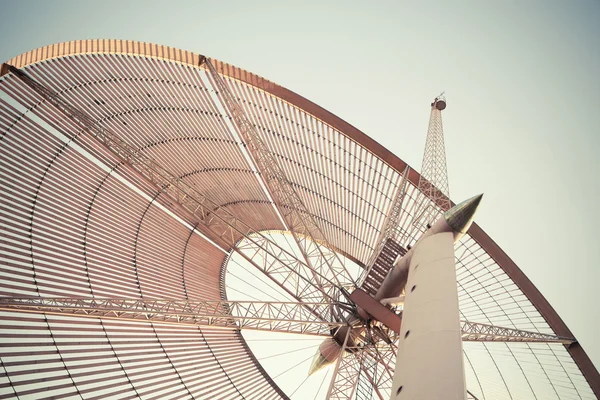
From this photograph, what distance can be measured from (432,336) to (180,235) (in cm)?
1802

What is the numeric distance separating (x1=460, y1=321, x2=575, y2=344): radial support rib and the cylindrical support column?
8642 millimetres

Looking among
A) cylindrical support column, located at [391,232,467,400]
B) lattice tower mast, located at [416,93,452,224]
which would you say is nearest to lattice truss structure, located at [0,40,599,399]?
cylindrical support column, located at [391,232,467,400]

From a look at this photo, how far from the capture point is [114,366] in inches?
690

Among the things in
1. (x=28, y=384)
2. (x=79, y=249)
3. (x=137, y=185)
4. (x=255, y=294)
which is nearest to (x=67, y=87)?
(x=137, y=185)

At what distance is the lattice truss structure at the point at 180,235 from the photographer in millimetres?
16047

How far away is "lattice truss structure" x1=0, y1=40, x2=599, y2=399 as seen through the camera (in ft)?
52.6

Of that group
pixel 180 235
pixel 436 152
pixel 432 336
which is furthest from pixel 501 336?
pixel 180 235

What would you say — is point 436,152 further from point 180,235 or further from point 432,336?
point 432,336

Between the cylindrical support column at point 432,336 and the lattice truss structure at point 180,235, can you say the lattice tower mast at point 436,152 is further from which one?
the cylindrical support column at point 432,336

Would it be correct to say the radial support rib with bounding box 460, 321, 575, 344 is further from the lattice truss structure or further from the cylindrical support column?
the cylindrical support column

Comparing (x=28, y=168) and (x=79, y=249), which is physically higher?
(x=28, y=168)

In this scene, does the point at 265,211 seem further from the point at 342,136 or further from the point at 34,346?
the point at 34,346

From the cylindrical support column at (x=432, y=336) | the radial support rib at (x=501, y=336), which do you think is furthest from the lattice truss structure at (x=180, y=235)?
the cylindrical support column at (x=432, y=336)

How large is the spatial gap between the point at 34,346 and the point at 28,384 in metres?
1.34
